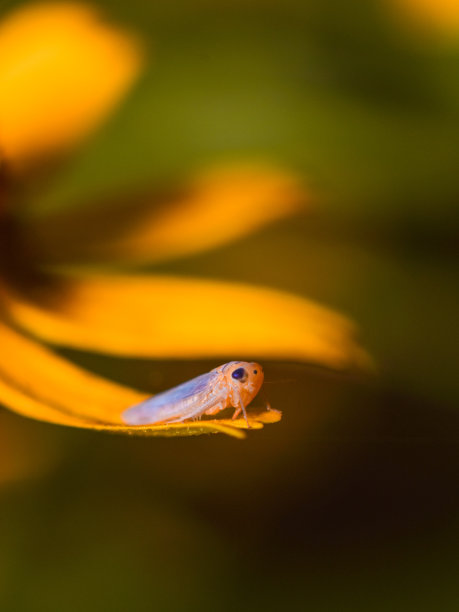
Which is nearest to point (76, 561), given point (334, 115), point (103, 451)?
point (103, 451)

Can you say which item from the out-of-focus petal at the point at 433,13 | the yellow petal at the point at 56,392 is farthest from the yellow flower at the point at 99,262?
the out-of-focus petal at the point at 433,13

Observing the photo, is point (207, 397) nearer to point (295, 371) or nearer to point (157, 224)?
point (295, 371)

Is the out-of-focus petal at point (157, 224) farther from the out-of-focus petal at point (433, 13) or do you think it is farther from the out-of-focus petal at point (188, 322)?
the out-of-focus petal at point (433, 13)

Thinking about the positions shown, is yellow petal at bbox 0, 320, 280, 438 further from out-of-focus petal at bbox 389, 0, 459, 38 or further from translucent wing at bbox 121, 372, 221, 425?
out-of-focus petal at bbox 389, 0, 459, 38

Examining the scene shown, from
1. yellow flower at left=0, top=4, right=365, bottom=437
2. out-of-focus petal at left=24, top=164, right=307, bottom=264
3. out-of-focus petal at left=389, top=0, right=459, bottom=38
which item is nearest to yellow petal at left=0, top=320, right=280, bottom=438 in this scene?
yellow flower at left=0, top=4, right=365, bottom=437

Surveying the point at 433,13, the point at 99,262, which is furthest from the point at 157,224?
the point at 433,13
